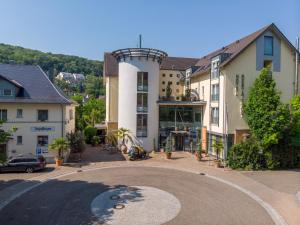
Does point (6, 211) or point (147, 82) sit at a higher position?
point (147, 82)

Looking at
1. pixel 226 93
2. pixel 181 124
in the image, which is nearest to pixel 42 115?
pixel 181 124

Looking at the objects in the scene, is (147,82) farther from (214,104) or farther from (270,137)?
(270,137)

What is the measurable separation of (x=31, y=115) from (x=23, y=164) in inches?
227

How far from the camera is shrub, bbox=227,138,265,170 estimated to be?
27.3 meters

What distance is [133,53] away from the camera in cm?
3484

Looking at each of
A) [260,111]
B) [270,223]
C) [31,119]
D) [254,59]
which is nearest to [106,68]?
[31,119]

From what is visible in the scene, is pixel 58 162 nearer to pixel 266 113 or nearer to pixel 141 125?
pixel 141 125

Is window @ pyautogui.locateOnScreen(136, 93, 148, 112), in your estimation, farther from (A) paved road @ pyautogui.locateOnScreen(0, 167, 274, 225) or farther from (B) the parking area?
(B) the parking area

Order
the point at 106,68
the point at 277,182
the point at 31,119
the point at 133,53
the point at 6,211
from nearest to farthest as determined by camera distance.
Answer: the point at 6,211 → the point at 277,182 → the point at 31,119 → the point at 133,53 → the point at 106,68

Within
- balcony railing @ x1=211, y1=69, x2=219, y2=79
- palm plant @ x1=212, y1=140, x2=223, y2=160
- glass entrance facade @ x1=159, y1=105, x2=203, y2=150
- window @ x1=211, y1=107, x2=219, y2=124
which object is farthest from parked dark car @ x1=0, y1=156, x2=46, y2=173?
balcony railing @ x1=211, y1=69, x2=219, y2=79

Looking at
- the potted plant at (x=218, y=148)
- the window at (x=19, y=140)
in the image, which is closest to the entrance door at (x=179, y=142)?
the potted plant at (x=218, y=148)

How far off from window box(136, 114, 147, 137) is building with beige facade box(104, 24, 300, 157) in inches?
72.5

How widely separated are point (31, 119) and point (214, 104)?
809 inches

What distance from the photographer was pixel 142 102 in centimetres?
3531
